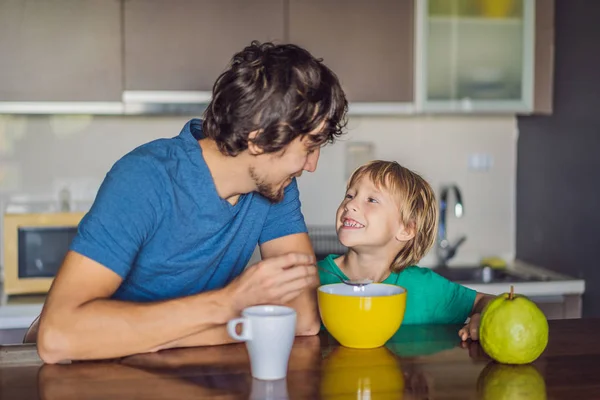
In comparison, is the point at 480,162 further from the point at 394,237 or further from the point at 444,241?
the point at 394,237

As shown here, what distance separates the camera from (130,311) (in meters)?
1.31

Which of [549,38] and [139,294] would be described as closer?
[139,294]

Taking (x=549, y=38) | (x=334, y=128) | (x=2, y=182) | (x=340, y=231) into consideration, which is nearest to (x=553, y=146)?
(x=549, y=38)

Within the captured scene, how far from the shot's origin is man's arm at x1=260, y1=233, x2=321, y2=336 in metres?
1.48

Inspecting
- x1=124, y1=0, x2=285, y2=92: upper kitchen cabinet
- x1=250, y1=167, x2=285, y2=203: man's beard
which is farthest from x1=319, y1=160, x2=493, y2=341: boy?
x1=124, y1=0, x2=285, y2=92: upper kitchen cabinet

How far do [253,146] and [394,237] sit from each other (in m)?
0.53

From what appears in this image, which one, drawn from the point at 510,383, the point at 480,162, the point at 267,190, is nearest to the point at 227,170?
the point at 267,190

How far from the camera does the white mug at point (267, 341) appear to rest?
1.13 meters

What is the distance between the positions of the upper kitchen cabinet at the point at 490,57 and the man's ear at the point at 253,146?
5.74 ft

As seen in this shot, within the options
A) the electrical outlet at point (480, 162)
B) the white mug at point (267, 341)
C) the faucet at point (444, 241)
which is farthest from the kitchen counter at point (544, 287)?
the white mug at point (267, 341)

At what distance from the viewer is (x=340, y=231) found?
70.5 inches

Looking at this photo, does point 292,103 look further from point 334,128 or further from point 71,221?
point 71,221

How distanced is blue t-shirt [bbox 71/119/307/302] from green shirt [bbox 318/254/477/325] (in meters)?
0.31

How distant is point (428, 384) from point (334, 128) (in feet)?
1.76
